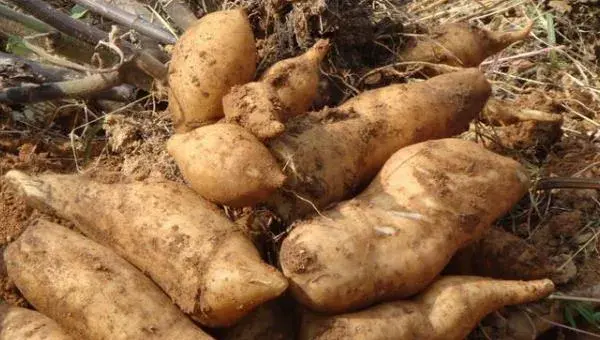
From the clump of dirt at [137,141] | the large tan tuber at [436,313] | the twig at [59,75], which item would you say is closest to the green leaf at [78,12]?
the twig at [59,75]

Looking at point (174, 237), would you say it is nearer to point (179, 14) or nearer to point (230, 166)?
point (230, 166)

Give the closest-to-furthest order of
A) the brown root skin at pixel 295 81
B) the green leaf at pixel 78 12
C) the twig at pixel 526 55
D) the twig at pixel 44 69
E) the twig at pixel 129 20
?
the brown root skin at pixel 295 81 < the twig at pixel 44 69 < the twig at pixel 129 20 < the twig at pixel 526 55 < the green leaf at pixel 78 12

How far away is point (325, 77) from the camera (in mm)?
2117

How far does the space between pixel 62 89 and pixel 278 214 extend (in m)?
0.71

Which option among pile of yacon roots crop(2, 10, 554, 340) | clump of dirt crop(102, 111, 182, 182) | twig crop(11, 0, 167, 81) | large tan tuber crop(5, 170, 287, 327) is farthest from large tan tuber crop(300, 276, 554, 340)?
twig crop(11, 0, 167, 81)

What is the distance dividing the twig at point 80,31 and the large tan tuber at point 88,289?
0.50 metres

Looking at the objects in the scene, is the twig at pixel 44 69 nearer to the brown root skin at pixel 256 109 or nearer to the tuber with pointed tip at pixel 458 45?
the brown root skin at pixel 256 109

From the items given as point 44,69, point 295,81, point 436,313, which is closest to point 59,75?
point 44,69

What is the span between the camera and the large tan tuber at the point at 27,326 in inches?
63.3

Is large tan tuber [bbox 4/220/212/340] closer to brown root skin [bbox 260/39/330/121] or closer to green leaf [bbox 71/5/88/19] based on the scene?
brown root skin [bbox 260/39/330/121]

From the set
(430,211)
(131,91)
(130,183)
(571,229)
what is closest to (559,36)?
(571,229)

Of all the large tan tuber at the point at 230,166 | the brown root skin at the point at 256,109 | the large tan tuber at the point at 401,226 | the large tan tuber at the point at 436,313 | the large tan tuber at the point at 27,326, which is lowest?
the large tan tuber at the point at 436,313

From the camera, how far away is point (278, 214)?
171 centimetres

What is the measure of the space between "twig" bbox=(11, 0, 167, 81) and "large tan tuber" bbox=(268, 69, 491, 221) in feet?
1.45
